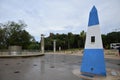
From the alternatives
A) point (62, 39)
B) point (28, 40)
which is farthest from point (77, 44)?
point (28, 40)

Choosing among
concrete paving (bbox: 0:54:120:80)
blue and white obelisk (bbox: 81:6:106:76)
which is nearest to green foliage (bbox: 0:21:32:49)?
concrete paving (bbox: 0:54:120:80)

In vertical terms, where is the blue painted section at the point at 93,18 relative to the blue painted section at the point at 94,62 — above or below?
above

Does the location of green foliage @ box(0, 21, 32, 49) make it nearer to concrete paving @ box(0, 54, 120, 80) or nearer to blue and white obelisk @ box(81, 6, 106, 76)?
concrete paving @ box(0, 54, 120, 80)

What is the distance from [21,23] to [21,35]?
5973 mm

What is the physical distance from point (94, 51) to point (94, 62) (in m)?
0.60

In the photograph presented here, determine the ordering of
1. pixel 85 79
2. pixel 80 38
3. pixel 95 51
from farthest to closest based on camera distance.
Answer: pixel 80 38, pixel 95 51, pixel 85 79

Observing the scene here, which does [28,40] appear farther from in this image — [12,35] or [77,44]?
[77,44]

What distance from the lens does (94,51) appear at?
298 inches

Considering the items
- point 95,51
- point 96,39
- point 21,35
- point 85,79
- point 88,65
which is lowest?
point 85,79

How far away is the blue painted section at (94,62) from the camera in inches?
283

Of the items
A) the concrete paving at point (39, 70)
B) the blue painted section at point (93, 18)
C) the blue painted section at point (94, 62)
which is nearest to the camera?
the concrete paving at point (39, 70)

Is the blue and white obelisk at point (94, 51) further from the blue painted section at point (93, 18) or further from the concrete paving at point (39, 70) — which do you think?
the concrete paving at point (39, 70)

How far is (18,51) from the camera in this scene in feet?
83.9

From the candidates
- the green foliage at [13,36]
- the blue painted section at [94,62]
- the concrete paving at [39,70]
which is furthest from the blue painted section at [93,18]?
the green foliage at [13,36]
